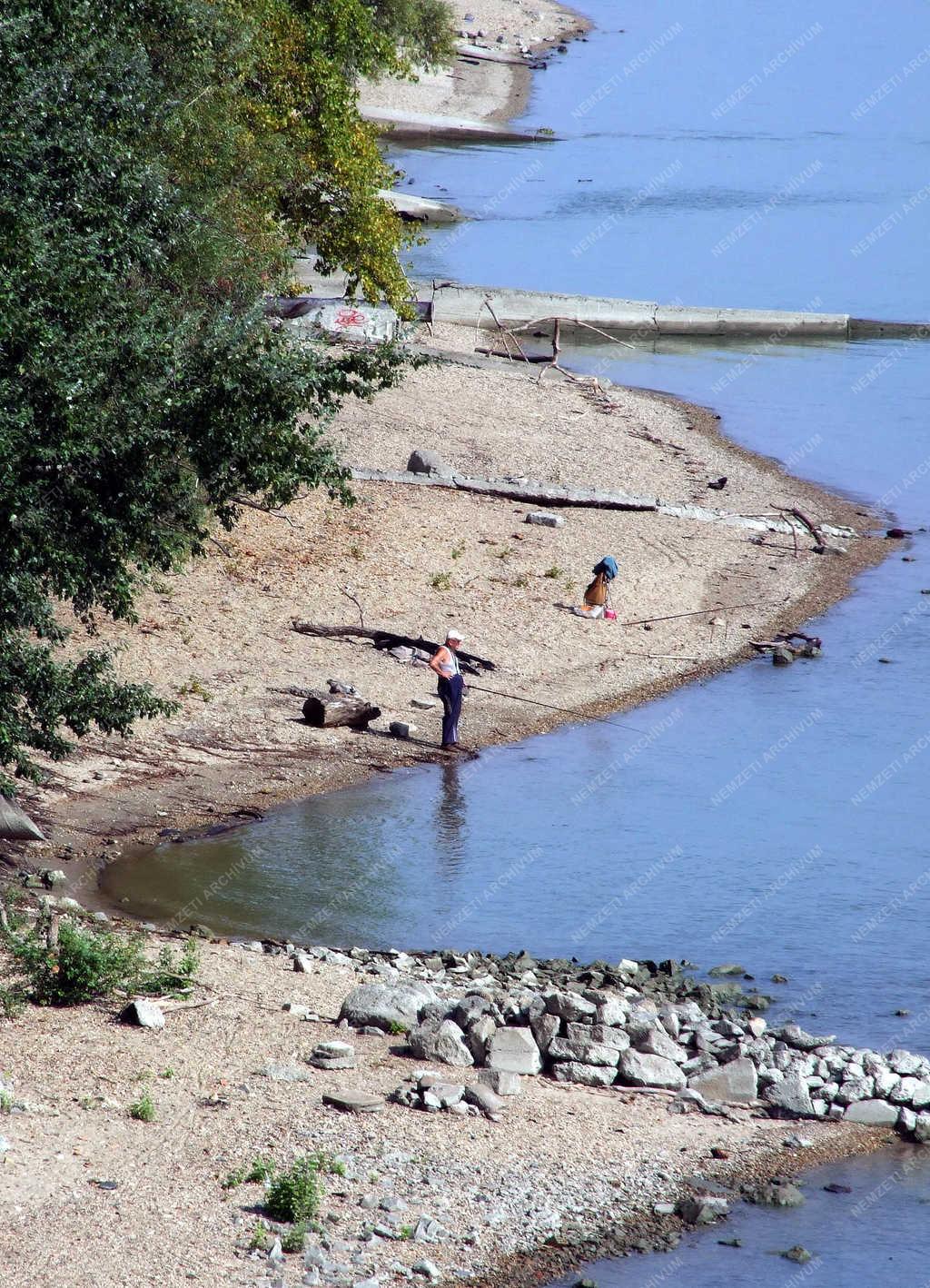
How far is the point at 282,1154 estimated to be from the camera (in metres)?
11.2

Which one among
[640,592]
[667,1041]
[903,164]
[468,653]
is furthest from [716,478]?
[903,164]

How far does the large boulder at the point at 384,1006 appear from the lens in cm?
1356

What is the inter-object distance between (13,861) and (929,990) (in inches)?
367

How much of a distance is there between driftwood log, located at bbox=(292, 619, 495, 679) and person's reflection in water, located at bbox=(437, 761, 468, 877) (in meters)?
2.91

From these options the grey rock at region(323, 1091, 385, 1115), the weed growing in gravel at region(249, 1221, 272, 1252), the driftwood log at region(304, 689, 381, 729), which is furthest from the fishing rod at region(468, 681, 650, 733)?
the weed growing in gravel at region(249, 1221, 272, 1252)

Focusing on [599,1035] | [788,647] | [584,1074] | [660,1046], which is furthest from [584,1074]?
[788,647]

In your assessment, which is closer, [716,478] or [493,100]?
[716,478]

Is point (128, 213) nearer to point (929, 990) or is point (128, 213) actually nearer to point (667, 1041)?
point (667, 1041)

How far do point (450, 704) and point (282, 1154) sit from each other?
10.4 meters

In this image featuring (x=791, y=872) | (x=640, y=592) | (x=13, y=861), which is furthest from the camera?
(x=640, y=592)

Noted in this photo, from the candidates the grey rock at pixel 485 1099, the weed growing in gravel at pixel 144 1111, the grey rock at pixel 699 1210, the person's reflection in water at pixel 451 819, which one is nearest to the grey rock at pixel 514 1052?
the grey rock at pixel 485 1099

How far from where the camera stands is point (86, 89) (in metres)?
15.2

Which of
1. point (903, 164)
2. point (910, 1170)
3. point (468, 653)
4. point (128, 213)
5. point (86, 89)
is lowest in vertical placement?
point (910, 1170)

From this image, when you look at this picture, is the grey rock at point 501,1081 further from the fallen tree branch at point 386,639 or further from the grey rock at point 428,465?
the grey rock at point 428,465
